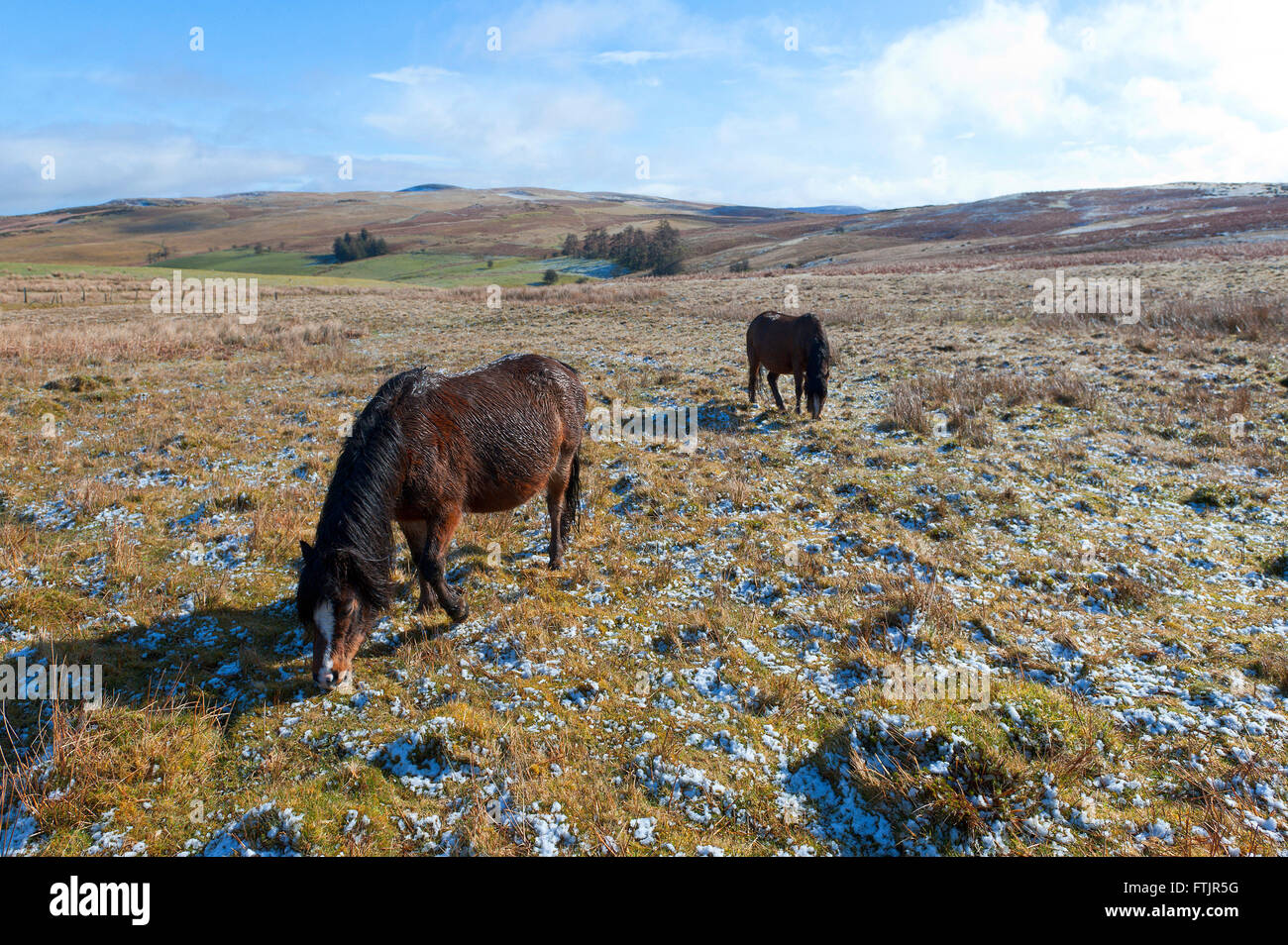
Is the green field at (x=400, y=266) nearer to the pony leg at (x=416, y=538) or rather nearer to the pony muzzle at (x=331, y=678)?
the pony leg at (x=416, y=538)

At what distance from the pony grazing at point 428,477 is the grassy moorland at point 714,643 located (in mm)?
839

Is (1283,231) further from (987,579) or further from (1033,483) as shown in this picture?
(987,579)

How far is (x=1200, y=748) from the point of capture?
4746 mm

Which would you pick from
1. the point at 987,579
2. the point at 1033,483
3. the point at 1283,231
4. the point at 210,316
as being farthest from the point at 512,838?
the point at 1283,231

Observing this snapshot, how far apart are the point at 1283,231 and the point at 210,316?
9534 centimetres

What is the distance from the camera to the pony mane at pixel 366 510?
5.14 m

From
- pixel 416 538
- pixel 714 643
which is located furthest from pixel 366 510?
pixel 714 643

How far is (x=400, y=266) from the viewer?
108375mm

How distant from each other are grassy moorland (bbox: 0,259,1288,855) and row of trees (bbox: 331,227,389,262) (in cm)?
12097

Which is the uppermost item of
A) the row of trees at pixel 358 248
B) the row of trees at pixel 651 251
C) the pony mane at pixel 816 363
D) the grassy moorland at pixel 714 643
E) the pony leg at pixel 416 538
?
the row of trees at pixel 358 248

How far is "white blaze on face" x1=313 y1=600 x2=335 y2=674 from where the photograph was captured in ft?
16.5

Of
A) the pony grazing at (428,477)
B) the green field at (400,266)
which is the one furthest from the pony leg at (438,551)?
the green field at (400,266)

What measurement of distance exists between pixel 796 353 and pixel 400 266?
11077 cm
